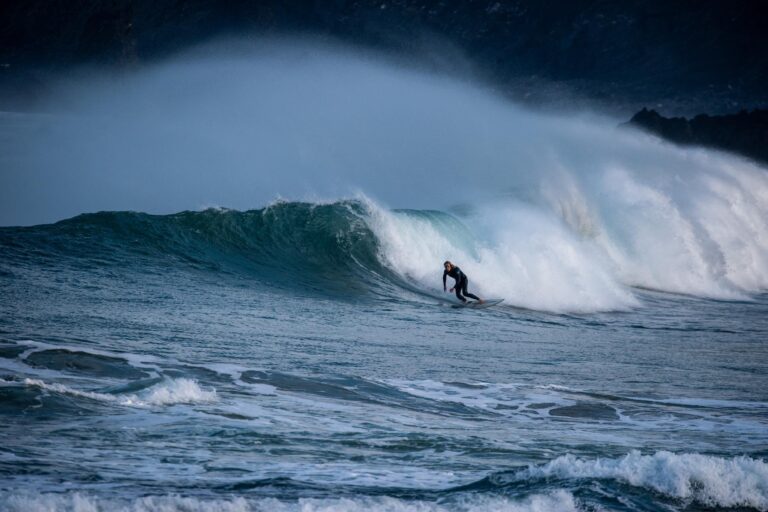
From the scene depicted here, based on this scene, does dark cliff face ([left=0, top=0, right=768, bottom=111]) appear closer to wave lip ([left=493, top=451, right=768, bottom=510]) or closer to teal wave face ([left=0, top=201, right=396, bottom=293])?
teal wave face ([left=0, top=201, right=396, bottom=293])

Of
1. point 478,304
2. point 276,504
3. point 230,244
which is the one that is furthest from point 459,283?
point 276,504

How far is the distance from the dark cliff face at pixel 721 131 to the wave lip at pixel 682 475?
167ft

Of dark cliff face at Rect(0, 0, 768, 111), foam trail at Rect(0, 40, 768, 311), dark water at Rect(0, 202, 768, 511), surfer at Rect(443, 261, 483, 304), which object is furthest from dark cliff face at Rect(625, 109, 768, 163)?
dark water at Rect(0, 202, 768, 511)

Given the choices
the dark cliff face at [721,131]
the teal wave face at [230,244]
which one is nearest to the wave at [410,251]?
Result: the teal wave face at [230,244]

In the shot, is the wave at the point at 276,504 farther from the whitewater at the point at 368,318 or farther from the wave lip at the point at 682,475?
the wave lip at the point at 682,475

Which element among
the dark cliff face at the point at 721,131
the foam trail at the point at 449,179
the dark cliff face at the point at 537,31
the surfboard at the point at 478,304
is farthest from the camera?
the dark cliff face at the point at 537,31

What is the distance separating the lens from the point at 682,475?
6102 mm

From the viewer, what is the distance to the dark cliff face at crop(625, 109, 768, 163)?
187 ft

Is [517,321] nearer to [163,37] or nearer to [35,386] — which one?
[35,386]

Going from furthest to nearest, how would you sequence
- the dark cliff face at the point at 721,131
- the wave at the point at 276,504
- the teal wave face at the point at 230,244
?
1. the dark cliff face at the point at 721,131
2. the teal wave face at the point at 230,244
3. the wave at the point at 276,504

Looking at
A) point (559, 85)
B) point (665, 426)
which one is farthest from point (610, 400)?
point (559, 85)

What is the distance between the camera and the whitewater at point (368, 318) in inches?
238

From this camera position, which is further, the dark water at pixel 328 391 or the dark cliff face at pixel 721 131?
the dark cliff face at pixel 721 131

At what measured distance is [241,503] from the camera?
17.5 ft
